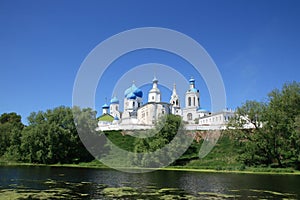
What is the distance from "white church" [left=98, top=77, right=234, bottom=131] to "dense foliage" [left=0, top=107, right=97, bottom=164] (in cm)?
1659

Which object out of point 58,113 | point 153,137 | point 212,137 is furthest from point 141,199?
point 212,137

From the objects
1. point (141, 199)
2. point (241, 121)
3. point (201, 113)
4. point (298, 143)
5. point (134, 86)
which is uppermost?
point (134, 86)

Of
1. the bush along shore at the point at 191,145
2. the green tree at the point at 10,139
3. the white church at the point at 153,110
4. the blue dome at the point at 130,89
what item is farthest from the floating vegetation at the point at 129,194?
the blue dome at the point at 130,89

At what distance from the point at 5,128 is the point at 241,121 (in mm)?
46613

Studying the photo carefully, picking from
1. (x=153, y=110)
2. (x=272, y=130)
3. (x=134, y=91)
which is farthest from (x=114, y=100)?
(x=272, y=130)

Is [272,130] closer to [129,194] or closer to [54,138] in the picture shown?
[129,194]

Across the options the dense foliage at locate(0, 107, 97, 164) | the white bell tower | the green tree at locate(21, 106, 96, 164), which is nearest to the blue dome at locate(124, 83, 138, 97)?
the white bell tower

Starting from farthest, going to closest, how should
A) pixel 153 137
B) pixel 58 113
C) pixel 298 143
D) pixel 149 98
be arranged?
pixel 149 98 < pixel 58 113 < pixel 153 137 < pixel 298 143

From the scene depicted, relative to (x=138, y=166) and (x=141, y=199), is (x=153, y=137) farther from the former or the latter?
(x=141, y=199)

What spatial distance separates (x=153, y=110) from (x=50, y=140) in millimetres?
37074

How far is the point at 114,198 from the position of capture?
17.3m

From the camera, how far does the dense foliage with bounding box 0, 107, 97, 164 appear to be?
51219 mm

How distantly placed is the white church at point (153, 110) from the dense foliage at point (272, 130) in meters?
31.3

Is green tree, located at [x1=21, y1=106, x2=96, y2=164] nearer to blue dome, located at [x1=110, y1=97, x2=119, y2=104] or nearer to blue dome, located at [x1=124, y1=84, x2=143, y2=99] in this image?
blue dome, located at [x1=124, y1=84, x2=143, y2=99]
